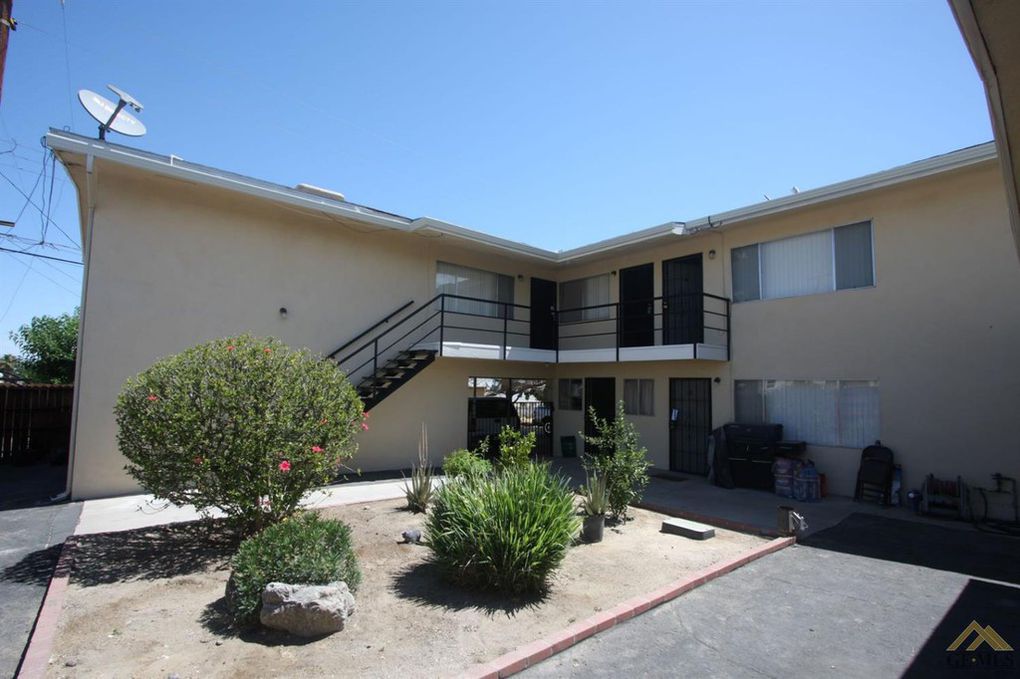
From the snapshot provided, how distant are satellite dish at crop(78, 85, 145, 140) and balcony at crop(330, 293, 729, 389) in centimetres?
557

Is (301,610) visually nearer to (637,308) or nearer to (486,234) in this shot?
(486,234)

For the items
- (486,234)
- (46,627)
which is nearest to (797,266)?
(486,234)

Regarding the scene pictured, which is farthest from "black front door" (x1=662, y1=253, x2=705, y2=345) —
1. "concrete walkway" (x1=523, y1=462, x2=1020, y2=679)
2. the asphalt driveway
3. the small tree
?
the small tree

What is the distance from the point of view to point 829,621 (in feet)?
15.4

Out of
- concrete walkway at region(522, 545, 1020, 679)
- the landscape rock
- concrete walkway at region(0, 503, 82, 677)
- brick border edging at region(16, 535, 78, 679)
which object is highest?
the landscape rock

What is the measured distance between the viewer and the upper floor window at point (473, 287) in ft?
43.9

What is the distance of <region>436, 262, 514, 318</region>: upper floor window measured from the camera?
43.9 ft

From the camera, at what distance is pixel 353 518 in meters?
7.67

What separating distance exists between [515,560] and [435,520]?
114 centimetres

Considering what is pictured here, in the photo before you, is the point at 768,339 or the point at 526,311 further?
the point at 526,311

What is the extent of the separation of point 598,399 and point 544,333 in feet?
8.48

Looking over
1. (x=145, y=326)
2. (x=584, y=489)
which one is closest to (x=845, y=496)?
(x=584, y=489)

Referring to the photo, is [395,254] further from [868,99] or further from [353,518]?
[868,99]

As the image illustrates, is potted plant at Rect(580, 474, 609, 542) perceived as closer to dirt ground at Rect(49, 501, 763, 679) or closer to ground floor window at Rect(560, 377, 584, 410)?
dirt ground at Rect(49, 501, 763, 679)
